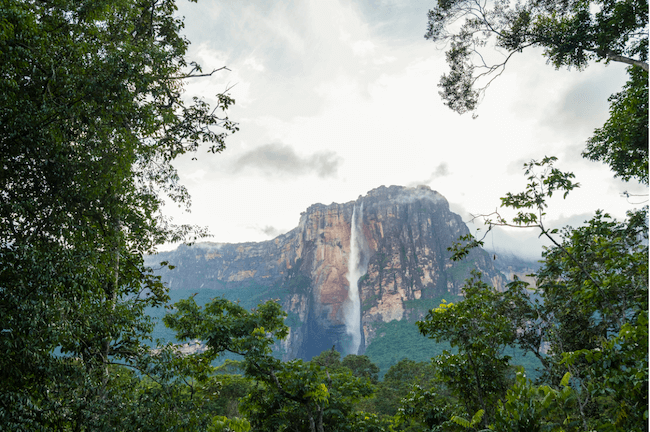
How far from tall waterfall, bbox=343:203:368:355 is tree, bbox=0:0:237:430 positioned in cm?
9325

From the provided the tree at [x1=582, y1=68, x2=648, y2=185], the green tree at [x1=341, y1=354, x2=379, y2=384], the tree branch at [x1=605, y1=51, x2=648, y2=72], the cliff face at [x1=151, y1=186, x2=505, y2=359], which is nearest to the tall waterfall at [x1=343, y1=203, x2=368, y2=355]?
the cliff face at [x1=151, y1=186, x2=505, y2=359]

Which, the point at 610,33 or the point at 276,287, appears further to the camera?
the point at 276,287

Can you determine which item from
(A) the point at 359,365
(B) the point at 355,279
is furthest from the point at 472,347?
(B) the point at 355,279

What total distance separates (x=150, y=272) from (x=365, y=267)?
3924 inches

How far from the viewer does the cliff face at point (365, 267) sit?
90.9 metres

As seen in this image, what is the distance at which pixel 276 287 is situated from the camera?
118312 mm

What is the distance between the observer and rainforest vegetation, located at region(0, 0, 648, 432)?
3416 mm

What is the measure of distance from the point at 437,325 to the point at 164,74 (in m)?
7.87

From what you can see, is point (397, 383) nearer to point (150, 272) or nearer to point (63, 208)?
point (150, 272)

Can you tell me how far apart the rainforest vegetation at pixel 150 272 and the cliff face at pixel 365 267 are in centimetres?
8167

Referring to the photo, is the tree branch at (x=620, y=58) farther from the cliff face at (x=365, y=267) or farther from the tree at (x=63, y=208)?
the cliff face at (x=365, y=267)

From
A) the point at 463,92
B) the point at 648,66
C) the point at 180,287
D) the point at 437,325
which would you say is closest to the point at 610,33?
the point at 648,66

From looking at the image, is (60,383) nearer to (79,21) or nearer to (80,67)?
(80,67)

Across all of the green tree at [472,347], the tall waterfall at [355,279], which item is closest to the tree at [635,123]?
the green tree at [472,347]
